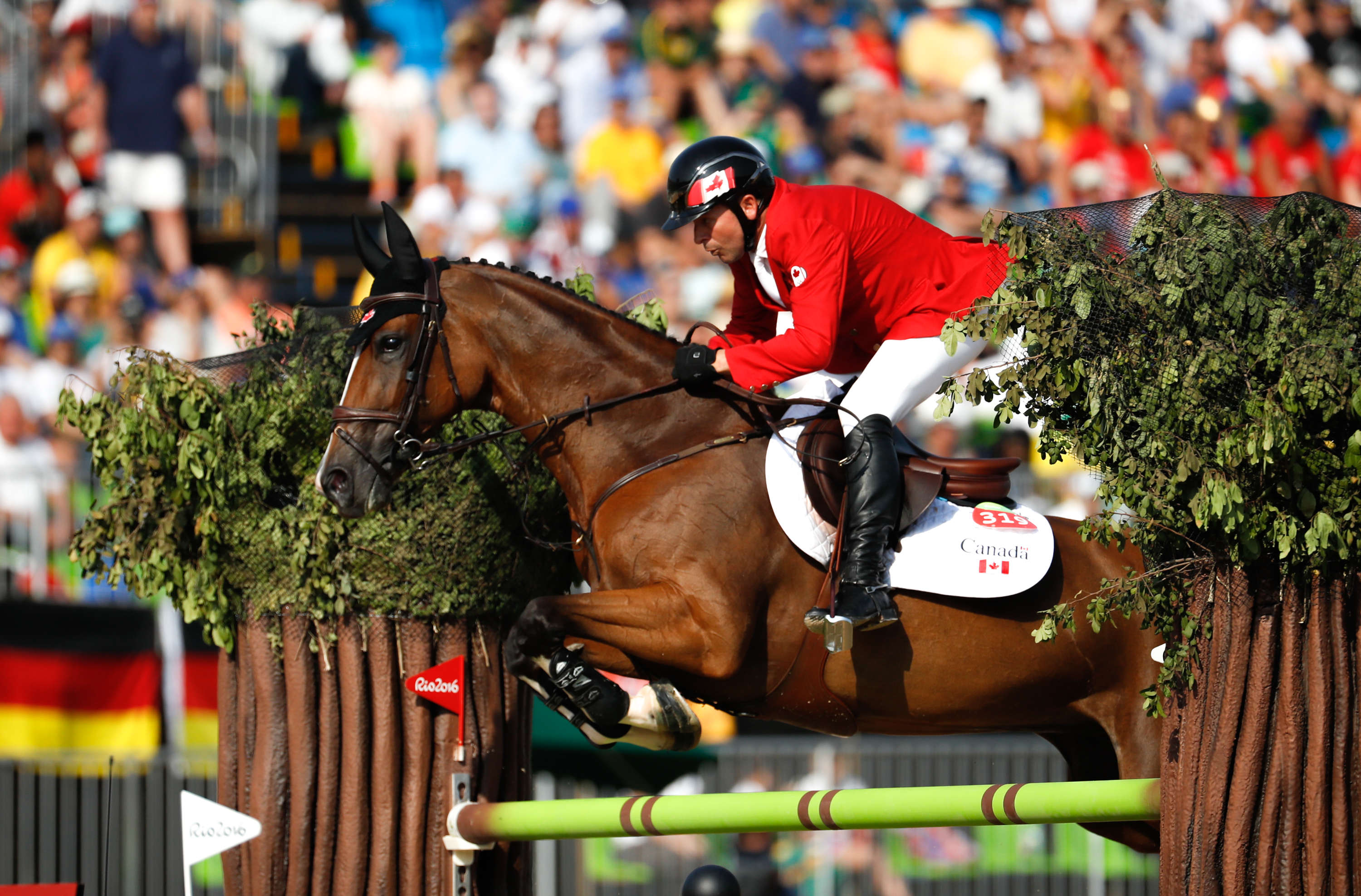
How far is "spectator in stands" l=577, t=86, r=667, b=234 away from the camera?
1261 centimetres

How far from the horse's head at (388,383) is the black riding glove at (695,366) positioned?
809 mm

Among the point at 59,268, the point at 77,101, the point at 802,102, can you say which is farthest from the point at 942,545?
the point at 77,101

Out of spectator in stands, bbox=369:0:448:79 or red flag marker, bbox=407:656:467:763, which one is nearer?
red flag marker, bbox=407:656:467:763

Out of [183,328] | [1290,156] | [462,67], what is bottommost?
[183,328]

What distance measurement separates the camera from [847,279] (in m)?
5.21

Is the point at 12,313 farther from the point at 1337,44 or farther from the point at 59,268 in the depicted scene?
the point at 1337,44

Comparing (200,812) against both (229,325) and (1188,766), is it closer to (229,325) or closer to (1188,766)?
(1188,766)

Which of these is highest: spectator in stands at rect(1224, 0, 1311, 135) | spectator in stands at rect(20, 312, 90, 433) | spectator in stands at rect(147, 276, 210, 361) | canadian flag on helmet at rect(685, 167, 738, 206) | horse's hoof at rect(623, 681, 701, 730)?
spectator in stands at rect(1224, 0, 1311, 135)

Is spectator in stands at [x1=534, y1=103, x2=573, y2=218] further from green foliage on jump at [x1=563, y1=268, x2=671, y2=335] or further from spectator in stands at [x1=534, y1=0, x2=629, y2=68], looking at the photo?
green foliage on jump at [x1=563, y1=268, x2=671, y2=335]

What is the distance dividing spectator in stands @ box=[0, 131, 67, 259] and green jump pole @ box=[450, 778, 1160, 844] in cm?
1043

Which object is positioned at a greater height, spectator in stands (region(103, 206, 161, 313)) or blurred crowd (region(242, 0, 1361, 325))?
blurred crowd (region(242, 0, 1361, 325))

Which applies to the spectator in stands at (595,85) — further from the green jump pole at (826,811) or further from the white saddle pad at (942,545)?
the green jump pole at (826,811)

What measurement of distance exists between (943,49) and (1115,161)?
7.29 feet

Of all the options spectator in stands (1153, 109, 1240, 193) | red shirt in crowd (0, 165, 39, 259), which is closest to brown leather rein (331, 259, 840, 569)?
spectator in stands (1153, 109, 1240, 193)
